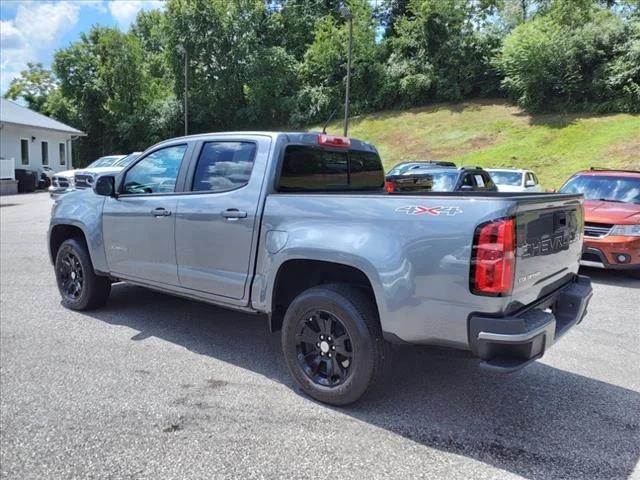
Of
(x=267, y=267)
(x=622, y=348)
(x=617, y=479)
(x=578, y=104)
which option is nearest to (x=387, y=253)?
(x=267, y=267)

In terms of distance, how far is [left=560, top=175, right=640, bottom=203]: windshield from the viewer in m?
8.61

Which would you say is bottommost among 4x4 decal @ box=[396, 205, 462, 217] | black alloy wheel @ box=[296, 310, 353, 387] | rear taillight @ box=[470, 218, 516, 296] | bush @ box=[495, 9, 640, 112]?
black alloy wheel @ box=[296, 310, 353, 387]

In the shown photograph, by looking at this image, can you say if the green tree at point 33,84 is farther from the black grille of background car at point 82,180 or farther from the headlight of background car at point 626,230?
the headlight of background car at point 626,230

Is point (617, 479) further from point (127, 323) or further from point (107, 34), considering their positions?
point (107, 34)

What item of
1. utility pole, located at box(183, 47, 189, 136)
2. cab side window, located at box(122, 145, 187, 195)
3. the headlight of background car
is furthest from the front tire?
utility pole, located at box(183, 47, 189, 136)

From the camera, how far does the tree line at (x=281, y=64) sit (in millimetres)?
36281

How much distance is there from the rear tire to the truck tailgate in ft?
14.4

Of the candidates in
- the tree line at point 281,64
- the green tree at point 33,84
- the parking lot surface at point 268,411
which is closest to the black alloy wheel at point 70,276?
the parking lot surface at point 268,411

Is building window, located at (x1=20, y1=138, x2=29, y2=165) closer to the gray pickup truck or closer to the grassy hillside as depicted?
the grassy hillside

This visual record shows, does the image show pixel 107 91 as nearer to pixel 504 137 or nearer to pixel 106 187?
pixel 504 137

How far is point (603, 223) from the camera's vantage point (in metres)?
7.61

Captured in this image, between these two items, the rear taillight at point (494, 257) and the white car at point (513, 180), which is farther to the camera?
the white car at point (513, 180)

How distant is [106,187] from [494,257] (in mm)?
3880

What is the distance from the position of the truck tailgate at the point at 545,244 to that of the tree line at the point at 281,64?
31280 millimetres
